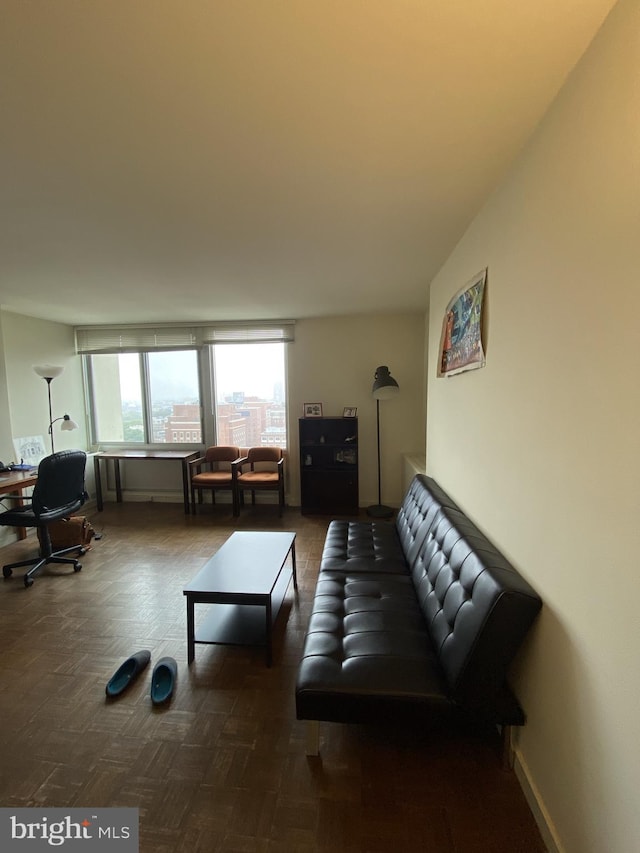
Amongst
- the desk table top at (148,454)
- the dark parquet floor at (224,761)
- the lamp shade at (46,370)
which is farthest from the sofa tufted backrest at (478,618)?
the lamp shade at (46,370)

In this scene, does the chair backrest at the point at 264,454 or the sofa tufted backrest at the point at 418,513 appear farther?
the chair backrest at the point at 264,454

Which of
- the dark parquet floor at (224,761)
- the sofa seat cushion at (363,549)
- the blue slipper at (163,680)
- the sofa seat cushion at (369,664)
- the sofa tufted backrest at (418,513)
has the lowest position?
the dark parquet floor at (224,761)

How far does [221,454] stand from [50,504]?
1.95 metres

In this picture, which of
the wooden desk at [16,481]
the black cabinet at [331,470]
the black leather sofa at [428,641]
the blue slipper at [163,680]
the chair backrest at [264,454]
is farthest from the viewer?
the chair backrest at [264,454]

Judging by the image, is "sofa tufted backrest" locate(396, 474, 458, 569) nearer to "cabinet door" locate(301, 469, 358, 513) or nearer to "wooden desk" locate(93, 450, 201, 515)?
"cabinet door" locate(301, 469, 358, 513)

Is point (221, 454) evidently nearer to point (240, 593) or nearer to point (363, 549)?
point (363, 549)

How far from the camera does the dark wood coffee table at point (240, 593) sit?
1.92 m

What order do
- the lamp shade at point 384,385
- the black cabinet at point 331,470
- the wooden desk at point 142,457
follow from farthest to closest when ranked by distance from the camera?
the wooden desk at point 142,457, the black cabinet at point 331,470, the lamp shade at point 384,385

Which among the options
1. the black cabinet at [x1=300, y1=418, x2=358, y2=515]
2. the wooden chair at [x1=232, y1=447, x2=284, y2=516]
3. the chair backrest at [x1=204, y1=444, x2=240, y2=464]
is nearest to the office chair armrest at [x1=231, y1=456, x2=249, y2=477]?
the wooden chair at [x1=232, y1=447, x2=284, y2=516]

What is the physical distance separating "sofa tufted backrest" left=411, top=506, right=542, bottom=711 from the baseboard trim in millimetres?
237

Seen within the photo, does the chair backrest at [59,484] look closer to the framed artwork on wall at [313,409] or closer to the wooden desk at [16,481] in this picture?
the wooden desk at [16,481]

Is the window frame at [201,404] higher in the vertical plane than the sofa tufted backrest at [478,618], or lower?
higher

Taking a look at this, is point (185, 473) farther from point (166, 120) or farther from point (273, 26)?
point (273, 26)

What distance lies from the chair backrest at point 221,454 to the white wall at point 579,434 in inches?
143
